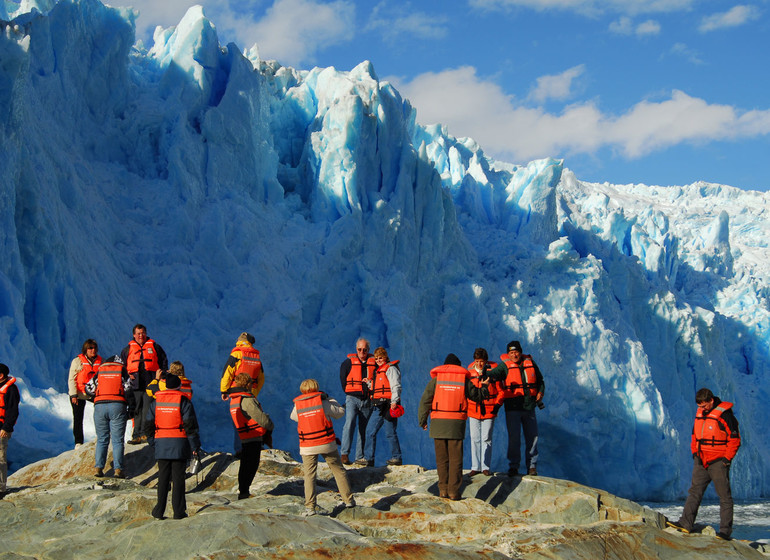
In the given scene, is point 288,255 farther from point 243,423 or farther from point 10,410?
point 243,423

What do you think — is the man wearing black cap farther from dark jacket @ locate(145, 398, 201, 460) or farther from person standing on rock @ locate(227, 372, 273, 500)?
dark jacket @ locate(145, 398, 201, 460)

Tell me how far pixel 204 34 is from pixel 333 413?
1554 cm

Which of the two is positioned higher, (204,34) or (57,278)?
(204,34)

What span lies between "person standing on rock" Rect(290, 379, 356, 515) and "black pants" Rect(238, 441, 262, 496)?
2.17 ft

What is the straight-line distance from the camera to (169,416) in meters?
6.65

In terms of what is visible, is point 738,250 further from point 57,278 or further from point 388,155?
point 57,278

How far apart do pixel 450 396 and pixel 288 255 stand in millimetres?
12391

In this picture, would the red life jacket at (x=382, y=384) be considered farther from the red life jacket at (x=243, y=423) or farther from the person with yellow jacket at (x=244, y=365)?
the red life jacket at (x=243, y=423)

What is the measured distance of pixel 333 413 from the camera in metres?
7.01

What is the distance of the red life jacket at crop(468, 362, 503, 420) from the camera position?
793 centimetres

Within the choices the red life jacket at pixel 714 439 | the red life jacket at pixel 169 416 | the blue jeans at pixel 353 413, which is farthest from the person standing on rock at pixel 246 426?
the red life jacket at pixel 714 439

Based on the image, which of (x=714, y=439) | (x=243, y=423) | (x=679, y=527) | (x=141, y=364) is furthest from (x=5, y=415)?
(x=714, y=439)

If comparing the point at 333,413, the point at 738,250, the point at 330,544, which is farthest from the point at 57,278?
the point at 738,250

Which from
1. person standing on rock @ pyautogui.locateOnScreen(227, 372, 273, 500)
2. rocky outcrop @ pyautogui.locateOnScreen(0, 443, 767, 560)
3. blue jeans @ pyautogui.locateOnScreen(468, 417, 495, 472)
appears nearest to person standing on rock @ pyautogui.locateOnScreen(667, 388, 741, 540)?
rocky outcrop @ pyautogui.locateOnScreen(0, 443, 767, 560)
